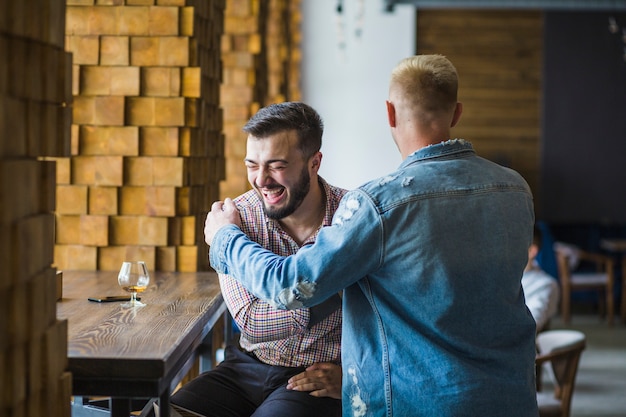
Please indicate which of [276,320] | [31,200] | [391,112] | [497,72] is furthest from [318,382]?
[497,72]

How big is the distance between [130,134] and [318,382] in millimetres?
1410

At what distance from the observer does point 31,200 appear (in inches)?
62.1

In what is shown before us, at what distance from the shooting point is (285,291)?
6.08 feet

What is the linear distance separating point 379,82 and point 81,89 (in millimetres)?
5262

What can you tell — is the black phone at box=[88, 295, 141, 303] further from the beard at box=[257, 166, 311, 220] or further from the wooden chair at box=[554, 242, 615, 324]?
the wooden chair at box=[554, 242, 615, 324]

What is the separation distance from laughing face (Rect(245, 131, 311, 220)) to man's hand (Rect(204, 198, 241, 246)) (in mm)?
121

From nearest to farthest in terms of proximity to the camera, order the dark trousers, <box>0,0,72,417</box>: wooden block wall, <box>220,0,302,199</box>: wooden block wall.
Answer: <box>0,0,72,417</box>: wooden block wall → the dark trousers → <box>220,0,302,199</box>: wooden block wall

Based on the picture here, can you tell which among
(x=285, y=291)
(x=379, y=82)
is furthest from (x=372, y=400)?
(x=379, y=82)

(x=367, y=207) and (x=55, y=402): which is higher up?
(x=367, y=207)

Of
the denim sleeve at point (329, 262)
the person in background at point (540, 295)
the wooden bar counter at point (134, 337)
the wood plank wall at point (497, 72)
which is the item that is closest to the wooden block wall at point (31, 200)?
the wooden bar counter at point (134, 337)

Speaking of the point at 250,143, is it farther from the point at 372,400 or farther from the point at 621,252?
the point at 621,252

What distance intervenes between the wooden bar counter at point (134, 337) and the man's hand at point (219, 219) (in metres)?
0.24

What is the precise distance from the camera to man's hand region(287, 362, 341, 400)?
89.8 inches

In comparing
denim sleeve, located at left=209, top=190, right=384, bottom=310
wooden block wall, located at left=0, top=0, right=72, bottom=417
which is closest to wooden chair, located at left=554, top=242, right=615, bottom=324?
denim sleeve, located at left=209, top=190, right=384, bottom=310
